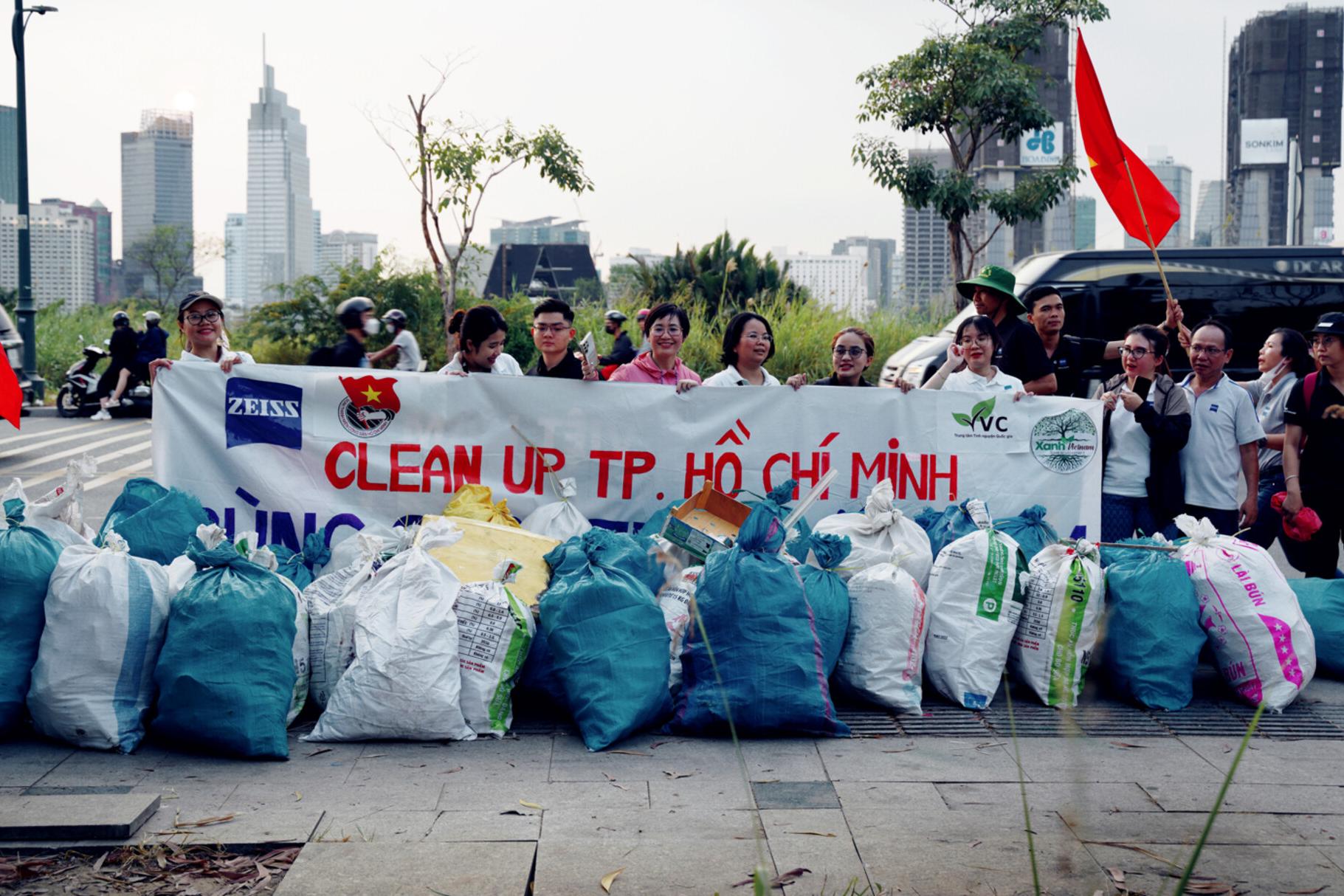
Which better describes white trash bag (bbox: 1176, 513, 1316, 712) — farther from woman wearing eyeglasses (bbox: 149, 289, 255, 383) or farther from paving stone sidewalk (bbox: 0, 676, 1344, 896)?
woman wearing eyeglasses (bbox: 149, 289, 255, 383)

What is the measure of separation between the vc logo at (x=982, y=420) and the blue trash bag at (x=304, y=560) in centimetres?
286

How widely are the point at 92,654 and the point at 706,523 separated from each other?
2304 mm

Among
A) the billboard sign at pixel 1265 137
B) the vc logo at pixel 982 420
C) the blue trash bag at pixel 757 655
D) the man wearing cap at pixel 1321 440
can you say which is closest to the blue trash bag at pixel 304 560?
the blue trash bag at pixel 757 655

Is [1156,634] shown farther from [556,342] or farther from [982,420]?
[556,342]

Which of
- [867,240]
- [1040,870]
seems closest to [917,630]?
[1040,870]

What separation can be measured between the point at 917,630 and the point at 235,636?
2.41m

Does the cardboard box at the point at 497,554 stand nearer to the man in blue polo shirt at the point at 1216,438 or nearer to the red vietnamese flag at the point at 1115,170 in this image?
the man in blue polo shirt at the point at 1216,438

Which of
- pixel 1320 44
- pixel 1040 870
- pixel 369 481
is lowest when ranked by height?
pixel 1040 870

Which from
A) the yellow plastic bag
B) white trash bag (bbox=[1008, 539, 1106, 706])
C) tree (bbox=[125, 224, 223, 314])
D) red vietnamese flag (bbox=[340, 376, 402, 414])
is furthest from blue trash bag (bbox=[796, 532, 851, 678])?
tree (bbox=[125, 224, 223, 314])

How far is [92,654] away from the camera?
4297mm

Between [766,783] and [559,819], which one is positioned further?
[766,783]

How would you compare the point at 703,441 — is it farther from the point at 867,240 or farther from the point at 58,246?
the point at 867,240

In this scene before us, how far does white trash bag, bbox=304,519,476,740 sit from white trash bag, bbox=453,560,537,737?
41mm

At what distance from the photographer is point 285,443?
233 inches
